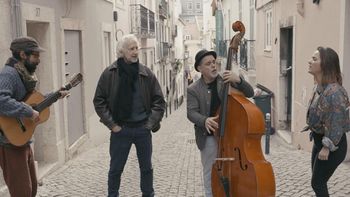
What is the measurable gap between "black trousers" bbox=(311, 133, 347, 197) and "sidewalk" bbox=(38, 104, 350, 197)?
124 cm

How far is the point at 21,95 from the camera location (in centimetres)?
428

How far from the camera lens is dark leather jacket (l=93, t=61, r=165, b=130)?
4871 mm

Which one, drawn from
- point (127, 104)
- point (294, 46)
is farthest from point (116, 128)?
point (294, 46)

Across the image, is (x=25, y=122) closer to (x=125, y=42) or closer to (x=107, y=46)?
(x=125, y=42)

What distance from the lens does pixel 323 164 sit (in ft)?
13.4

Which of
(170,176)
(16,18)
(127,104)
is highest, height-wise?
(16,18)

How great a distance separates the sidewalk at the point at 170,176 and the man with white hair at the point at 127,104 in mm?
1008

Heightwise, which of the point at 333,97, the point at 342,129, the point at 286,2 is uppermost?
the point at 286,2

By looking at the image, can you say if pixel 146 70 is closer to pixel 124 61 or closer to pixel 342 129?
pixel 124 61

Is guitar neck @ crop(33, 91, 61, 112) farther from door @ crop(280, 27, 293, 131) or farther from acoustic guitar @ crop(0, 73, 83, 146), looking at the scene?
door @ crop(280, 27, 293, 131)

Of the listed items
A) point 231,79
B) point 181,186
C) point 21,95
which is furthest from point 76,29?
point 231,79

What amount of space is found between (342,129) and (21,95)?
2791 mm

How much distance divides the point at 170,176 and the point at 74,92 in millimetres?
3625

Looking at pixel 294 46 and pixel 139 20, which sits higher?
pixel 139 20
